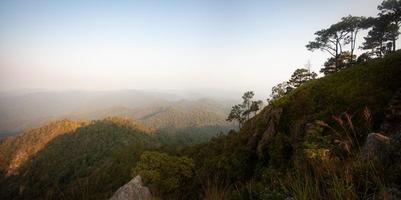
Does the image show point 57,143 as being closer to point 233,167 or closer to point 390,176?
point 233,167

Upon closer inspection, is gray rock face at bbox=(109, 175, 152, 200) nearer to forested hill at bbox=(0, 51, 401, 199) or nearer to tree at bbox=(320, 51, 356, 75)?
forested hill at bbox=(0, 51, 401, 199)

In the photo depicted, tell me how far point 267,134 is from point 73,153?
472ft

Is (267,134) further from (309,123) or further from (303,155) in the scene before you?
(303,155)

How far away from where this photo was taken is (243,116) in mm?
50250

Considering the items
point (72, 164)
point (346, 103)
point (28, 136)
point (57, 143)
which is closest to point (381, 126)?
point (346, 103)

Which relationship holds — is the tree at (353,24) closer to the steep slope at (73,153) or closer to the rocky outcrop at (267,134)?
the rocky outcrop at (267,134)

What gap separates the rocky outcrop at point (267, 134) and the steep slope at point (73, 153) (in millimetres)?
63252

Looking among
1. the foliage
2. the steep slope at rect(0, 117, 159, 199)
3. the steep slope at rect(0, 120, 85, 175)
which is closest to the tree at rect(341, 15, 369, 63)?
the foliage

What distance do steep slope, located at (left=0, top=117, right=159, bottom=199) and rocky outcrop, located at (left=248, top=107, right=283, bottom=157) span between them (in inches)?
2490

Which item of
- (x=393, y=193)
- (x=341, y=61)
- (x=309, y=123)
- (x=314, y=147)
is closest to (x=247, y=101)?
(x=341, y=61)

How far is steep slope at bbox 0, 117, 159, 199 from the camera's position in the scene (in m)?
106

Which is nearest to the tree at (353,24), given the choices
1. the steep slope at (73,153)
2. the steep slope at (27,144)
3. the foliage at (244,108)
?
the foliage at (244,108)

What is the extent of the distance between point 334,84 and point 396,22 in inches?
521

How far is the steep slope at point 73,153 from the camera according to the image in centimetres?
10565
